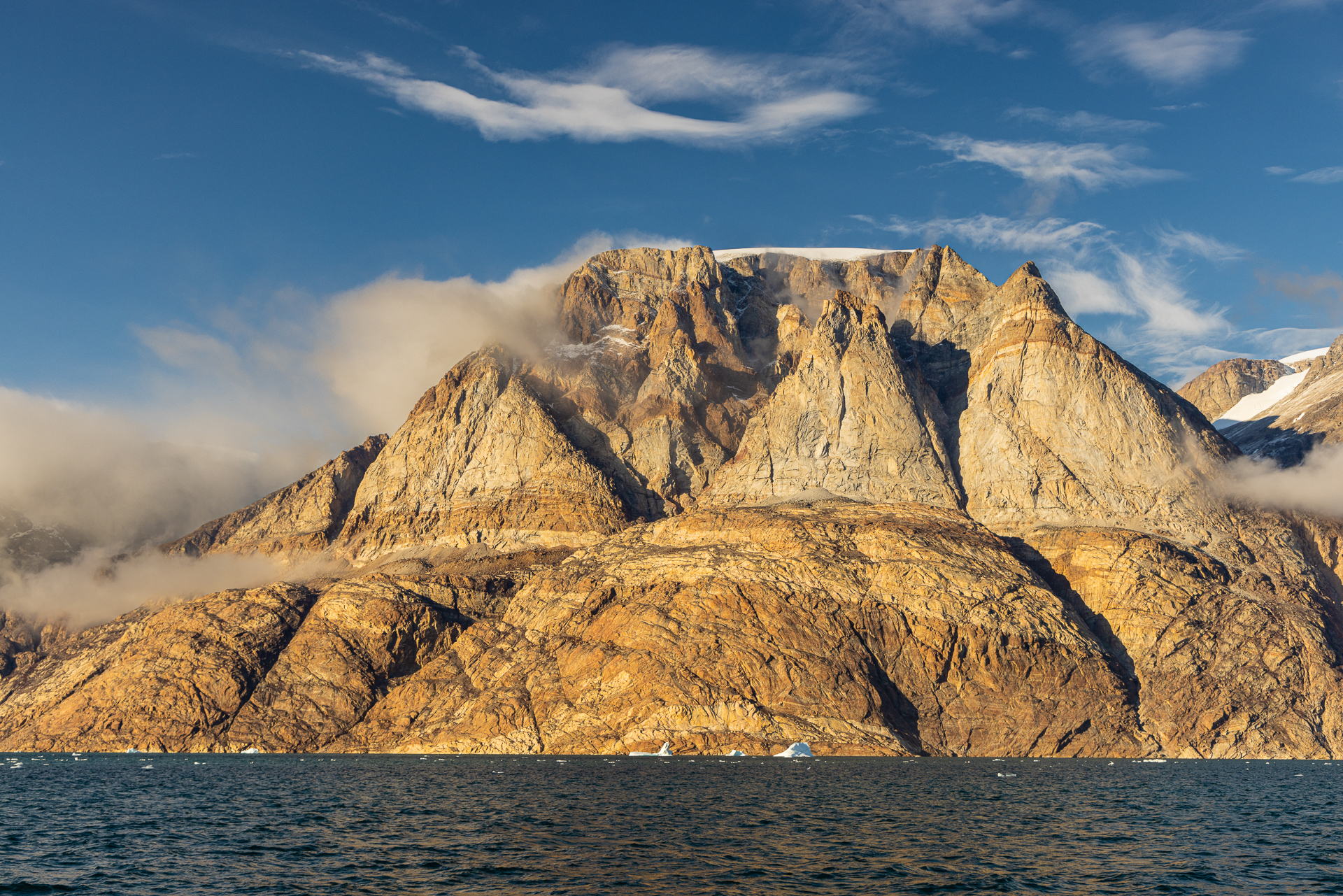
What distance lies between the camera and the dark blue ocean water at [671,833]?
5872cm

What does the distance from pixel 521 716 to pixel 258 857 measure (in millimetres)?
133094

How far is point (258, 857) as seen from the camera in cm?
6669

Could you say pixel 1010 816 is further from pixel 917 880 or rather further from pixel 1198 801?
pixel 917 880

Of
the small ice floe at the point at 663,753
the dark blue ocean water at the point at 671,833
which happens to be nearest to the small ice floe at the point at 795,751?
the small ice floe at the point at 663,753

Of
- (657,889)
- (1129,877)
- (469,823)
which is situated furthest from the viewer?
(469,823)

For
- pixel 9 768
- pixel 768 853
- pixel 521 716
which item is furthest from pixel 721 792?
pixel 9 768

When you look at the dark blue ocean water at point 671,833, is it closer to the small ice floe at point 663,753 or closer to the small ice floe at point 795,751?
the small ice floe at point 795,751

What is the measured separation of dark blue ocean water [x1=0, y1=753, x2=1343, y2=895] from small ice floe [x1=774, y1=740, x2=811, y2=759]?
34251mm

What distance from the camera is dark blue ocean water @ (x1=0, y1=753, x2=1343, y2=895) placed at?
58.7 meters

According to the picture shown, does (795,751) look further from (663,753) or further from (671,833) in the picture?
(671,833)

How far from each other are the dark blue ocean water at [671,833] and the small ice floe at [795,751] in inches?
1348

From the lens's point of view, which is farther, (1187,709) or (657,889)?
(1187,709)

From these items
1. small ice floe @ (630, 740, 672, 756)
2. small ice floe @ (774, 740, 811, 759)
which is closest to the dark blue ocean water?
small ice floe @ (774, 740, 811, 759)

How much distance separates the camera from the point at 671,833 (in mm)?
76062
